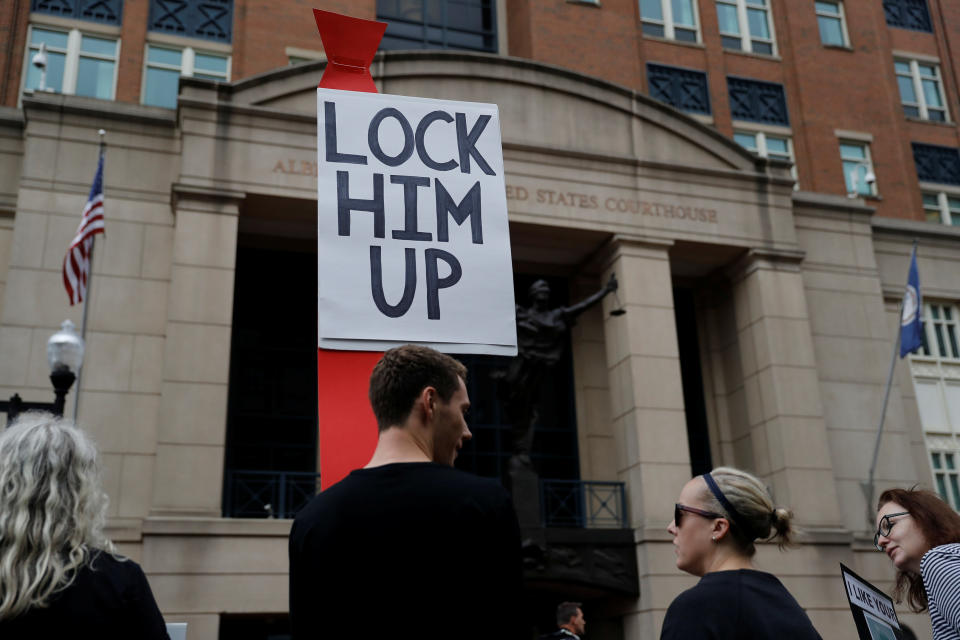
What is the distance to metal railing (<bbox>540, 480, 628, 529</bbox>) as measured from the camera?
1822 centimetres

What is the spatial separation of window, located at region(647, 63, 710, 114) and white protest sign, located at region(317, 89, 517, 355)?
2175 cm

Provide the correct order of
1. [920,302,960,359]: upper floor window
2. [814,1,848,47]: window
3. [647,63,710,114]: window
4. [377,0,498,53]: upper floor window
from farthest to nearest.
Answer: [814,1,848,47]: window < [647,63,710,114]: window < [377,0,498,53]: upper floor window < [920,302,960,359]: upper floor window

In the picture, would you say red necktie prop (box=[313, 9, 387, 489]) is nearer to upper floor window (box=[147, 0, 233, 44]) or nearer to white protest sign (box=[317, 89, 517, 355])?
white protest sign (box=[317, 89, 517, 355])

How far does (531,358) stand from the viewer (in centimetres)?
1709

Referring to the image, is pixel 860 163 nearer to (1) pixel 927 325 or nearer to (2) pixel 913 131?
(2) pixel 913 131

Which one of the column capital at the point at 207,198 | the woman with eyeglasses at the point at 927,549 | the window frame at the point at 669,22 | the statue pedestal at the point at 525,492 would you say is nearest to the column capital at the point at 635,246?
the statue pedestal at the point at 525,492

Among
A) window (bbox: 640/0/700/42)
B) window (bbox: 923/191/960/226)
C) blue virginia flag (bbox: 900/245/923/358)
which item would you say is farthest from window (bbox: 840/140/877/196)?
blue virginia flag (bbox: 900/245/923/358)

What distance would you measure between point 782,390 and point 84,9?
727 inches

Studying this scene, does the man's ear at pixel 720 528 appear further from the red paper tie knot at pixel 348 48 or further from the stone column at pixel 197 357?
the stone column at pixel 197 357

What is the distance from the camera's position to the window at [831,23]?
29.0 meters

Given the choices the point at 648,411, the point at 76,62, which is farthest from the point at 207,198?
the point at 648,411

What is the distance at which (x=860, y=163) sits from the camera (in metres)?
27.4

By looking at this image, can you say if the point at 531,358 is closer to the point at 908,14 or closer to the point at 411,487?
the point at 411,487

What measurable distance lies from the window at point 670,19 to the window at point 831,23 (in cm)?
453
